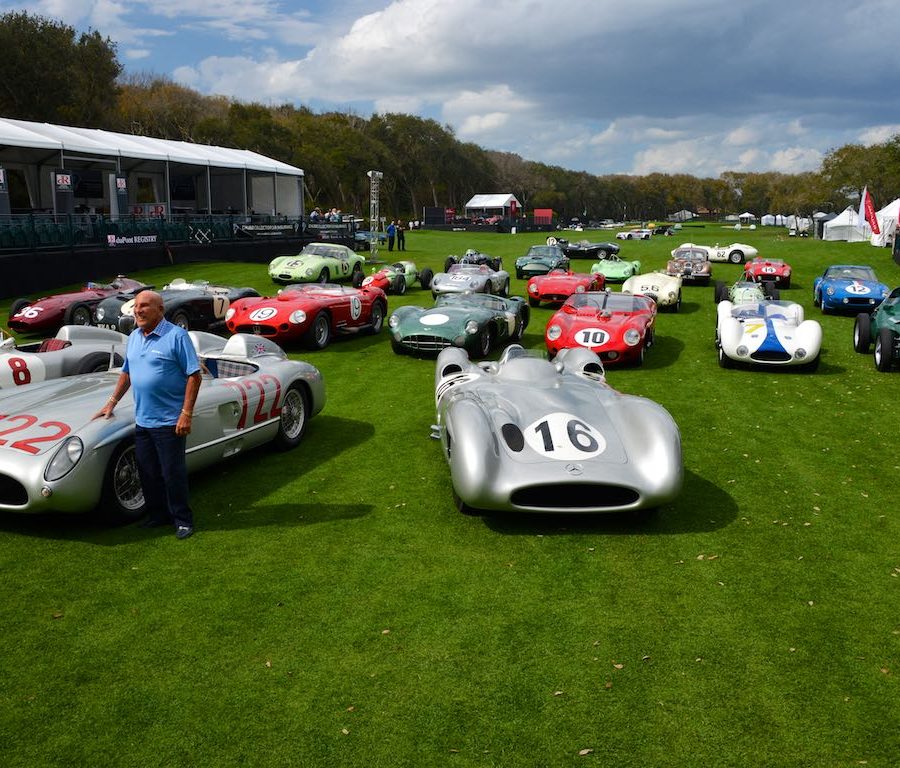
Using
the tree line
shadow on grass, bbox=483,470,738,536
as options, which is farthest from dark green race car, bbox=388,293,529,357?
the tree line

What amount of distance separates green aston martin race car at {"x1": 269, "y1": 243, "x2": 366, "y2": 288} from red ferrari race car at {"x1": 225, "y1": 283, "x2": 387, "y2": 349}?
8.51 meters

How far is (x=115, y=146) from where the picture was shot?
3231 centimetres

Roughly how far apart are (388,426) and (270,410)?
6.92ft

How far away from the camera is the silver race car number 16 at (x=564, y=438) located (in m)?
6.20

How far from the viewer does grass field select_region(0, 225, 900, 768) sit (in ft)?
12.4

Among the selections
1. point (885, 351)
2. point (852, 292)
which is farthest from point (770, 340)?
point (852, 292)

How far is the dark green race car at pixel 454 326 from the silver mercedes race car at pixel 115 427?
489 cm

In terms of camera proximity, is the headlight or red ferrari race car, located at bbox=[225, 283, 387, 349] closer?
the headlight

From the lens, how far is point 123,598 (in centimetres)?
511

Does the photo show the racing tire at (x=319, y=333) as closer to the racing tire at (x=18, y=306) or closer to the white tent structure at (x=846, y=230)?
the racing tire at (x=18, y=306)

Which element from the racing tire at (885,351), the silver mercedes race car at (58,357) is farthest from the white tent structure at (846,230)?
the silver mercedes race car at (58,357)

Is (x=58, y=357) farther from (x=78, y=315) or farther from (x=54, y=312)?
(x=78, y=315)

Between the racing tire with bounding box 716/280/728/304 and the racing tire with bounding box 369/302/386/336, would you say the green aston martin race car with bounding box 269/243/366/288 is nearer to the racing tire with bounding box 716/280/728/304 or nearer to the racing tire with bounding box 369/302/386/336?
the racing tire with bounding box 369/302/386/336

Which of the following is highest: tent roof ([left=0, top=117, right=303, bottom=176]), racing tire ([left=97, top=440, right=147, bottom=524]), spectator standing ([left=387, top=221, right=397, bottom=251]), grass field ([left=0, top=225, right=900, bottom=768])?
tent roof ([left=0, top=117, right=303, bottom=176])
